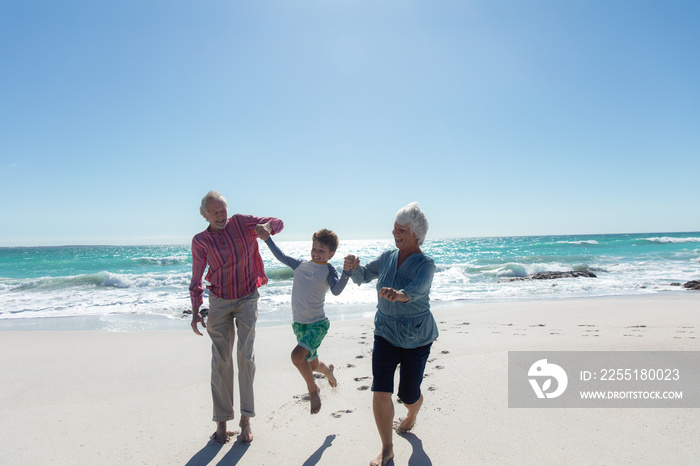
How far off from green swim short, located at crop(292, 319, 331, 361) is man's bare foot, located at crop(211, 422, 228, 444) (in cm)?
83

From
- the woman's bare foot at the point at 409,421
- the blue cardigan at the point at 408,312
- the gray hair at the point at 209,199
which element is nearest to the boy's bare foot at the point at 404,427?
the woman's bare foot at the point at 409,421

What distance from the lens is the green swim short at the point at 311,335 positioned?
335 cm

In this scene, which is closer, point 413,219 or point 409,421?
point 413,219

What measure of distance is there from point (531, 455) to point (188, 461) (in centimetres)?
242

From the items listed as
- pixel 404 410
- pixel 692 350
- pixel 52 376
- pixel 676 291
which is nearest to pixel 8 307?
pixel 52 376

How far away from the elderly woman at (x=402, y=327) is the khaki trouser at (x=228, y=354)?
1.09 m

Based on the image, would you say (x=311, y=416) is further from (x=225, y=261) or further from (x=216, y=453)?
(x=225, y=261)

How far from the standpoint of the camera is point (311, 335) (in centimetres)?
338

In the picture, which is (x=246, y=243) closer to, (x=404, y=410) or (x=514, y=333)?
(x=404, y=410)

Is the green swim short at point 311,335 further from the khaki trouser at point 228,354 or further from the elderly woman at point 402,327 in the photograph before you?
the elderly woman at point 402,327

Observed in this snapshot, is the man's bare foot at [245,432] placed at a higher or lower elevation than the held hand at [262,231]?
lower

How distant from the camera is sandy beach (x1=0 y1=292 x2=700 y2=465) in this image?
2.98 m

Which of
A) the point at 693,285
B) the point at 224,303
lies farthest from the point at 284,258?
the point at 693,285

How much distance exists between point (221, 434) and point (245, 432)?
0.19 meters
